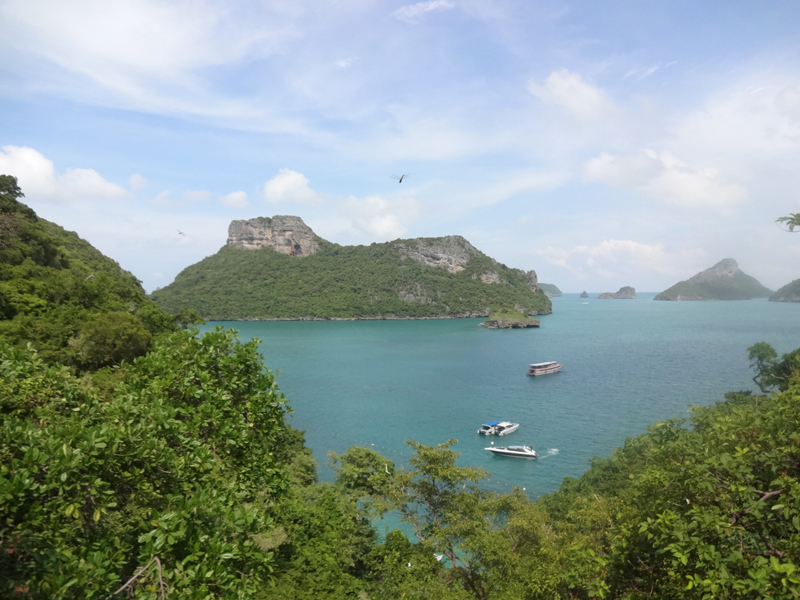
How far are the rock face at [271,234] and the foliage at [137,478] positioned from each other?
157 m

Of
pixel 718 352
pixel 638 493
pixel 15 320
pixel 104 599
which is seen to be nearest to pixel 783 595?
pixel 638 493

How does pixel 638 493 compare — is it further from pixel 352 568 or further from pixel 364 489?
pixel 364 489

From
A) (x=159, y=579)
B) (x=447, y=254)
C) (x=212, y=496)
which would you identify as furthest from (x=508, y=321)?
(x=159, y=579)

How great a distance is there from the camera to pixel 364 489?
55.9ft

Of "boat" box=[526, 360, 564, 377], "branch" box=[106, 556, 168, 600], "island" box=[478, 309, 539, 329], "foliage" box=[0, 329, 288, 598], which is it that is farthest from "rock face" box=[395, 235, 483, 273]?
"branch" box=[106, 556, 168, 600]

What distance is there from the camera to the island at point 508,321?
10012cm

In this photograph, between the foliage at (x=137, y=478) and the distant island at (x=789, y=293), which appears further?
the distant island at (x=789, y=293)

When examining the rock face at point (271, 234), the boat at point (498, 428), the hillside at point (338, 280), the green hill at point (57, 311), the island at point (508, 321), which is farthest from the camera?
the rock face at point (271, 234)

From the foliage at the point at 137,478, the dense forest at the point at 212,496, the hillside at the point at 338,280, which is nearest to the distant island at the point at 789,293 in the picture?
the hillside at the point at 338,280

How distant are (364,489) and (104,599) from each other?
15168 millimetres

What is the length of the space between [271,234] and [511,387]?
130632 mm

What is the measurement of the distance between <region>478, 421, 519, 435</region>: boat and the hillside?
92012mm

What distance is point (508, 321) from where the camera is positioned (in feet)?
329

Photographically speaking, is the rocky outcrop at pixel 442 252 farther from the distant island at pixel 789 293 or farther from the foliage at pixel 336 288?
the distant island at pixel 789 293
